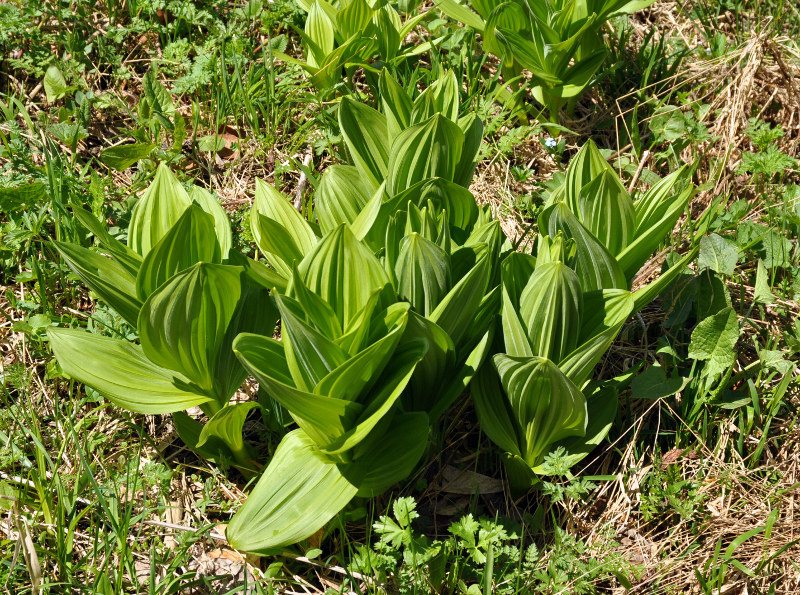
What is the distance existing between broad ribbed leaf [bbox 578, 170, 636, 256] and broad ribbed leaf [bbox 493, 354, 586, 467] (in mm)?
457

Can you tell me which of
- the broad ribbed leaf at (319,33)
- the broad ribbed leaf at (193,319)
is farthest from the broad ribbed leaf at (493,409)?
the broad ribbed leaf at (319,33)

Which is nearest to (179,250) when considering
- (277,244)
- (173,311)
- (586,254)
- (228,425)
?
(173,311)

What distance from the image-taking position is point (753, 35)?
147 inches

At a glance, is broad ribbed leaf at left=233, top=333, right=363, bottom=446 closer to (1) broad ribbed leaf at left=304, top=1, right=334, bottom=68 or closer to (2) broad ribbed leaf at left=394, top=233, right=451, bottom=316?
(2) broad ribbed leaf at left=394, top=233, right=451, bottom=316

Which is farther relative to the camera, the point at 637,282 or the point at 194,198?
the point at 637,282

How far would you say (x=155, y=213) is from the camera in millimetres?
2117

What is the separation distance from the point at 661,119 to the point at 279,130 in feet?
5.41

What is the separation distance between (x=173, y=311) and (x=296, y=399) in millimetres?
397

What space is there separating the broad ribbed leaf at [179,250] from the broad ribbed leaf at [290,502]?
552 mm

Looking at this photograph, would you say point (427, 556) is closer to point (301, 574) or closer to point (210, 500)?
point (301, 574)

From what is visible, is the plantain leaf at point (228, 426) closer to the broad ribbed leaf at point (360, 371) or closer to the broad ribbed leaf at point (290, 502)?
the broad ribbed leaf at point (290, 502)

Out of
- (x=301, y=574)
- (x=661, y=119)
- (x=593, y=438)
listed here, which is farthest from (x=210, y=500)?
(x=661, y=119)

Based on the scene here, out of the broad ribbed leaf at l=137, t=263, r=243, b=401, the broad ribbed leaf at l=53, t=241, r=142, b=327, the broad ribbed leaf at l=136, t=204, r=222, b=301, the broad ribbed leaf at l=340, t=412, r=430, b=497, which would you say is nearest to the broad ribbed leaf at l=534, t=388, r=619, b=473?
the broad ribbed leaf at l=340, t=412, r=430, b=497

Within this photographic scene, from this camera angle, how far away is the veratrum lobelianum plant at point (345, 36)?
127 inches
